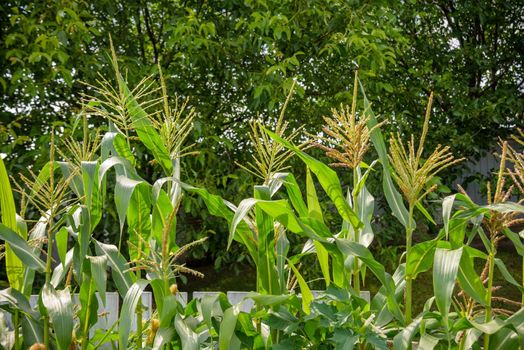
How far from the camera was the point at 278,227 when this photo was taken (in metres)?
1.79

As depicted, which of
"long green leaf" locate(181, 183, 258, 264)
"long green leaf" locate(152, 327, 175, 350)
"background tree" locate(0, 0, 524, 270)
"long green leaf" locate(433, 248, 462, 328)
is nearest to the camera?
"long green leaf" locate(433, 248, 462, 328)

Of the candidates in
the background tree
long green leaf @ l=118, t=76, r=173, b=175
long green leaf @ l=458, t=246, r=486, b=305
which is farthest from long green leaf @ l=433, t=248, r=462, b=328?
the background tree

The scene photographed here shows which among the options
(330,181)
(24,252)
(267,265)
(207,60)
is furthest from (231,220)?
(207,60)

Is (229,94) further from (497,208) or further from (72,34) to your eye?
(497,208)

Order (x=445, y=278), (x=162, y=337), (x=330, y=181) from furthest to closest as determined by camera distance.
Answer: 1. (x=330, y=181)
2. (x=162, y=337)
3. (x=445, y=278)

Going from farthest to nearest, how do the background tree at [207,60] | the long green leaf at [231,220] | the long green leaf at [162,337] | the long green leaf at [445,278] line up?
the background tree at [207,60] < the long green leaf at [231,220] < the long green leaf at [162,337] < the long green leaf at [445,278]

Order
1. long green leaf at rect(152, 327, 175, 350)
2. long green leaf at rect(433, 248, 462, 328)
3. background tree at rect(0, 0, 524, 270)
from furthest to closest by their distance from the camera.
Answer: background tree at rect(0, 0, 524, 270) → long green leaf at rect(152, 327, 175, 350) → long green leaf at rect(433, 248, 462, 328)

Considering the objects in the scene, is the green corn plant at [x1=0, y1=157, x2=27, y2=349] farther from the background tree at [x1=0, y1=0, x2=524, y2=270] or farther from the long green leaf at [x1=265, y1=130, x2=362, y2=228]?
the background tree at [x1=0, y1=0, x2=524, y2=270]

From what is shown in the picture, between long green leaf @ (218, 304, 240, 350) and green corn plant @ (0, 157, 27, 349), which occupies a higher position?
green corn plant @ (0, 157, 27, 349)

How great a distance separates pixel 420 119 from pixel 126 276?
222 inches

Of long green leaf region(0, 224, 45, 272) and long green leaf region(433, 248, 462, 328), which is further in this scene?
long green leaf region(0, 224, 45, 272)

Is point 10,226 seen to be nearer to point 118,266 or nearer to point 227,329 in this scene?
point 118,266

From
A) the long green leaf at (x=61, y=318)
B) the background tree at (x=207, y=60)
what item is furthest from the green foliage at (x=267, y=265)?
the background tree at (x=207, y=60)

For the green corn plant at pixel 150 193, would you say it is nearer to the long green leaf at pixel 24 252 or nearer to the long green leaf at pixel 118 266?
the long green leaf at pixel 118 266
